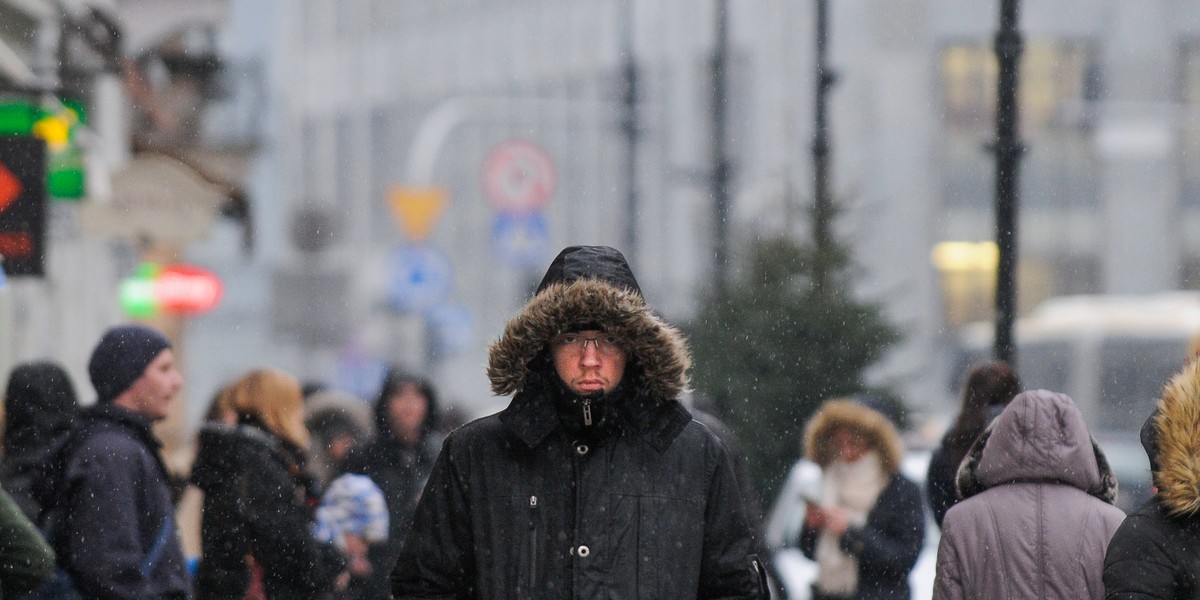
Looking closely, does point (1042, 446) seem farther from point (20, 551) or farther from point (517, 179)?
point (517, 179)

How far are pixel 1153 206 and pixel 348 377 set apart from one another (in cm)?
1560

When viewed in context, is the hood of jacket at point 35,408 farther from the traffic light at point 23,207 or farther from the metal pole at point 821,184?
the metal pole at point 821,184

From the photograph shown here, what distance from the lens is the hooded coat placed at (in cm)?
429

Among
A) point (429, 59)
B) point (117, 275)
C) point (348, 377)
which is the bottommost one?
point (348, 377)

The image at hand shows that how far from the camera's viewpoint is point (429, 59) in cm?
5969

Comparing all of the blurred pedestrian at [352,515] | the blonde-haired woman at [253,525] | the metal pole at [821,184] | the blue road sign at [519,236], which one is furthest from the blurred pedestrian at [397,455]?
the blue road sign at [519,236]

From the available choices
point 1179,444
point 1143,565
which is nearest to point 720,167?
point 1179,444

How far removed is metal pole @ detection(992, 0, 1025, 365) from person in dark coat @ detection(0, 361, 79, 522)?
3967 mm

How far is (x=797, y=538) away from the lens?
347 inches

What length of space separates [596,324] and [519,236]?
16.2 metres

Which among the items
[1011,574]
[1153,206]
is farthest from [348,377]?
[1011,574]

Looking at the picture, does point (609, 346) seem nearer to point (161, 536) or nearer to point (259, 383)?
point (161, 536)

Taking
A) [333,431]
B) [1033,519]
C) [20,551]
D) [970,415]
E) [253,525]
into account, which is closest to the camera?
[1033,519]

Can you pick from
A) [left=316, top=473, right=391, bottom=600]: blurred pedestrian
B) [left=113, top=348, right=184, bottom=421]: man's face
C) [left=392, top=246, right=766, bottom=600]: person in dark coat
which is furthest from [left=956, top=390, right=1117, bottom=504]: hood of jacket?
[left=316, top=473, right=391, bottom=600]: blurred pedestrian
